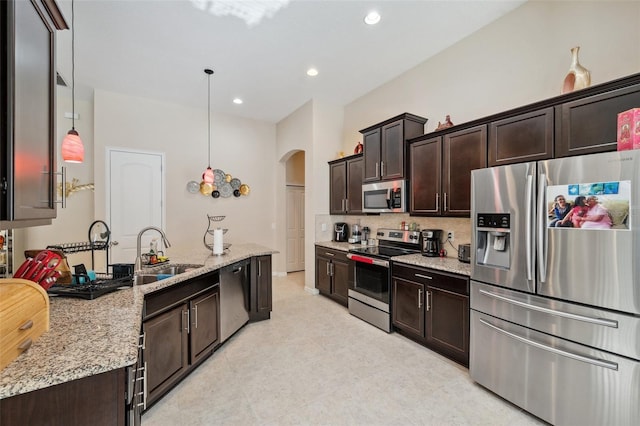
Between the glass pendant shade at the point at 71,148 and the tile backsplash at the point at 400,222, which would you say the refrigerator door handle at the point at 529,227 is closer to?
the tile backsplash at the point at 400,222

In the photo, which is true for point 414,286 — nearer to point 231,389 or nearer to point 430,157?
point 430,157

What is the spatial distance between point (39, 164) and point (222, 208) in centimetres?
432

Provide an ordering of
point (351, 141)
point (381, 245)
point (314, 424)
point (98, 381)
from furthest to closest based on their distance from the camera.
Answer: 1. point (351, 141)
2. point (381, 245)
3. point (314, 424)
4. point (98, 381)

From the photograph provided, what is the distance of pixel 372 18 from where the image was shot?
2824 millimetres

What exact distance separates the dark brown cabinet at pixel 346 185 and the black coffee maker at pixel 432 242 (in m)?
1.29

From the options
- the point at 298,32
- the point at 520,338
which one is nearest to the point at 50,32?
the point at 298,32

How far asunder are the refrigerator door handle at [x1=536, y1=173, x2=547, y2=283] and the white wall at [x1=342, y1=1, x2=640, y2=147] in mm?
1207

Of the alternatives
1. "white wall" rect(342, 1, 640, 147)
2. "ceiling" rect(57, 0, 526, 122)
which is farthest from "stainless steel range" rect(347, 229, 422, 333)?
"ceiling" rect(57, 0, 526, 122)

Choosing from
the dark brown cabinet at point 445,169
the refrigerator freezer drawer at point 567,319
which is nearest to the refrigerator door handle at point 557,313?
the refrigerator freezer drawer at point 567,319

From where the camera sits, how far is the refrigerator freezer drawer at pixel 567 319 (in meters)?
1.58

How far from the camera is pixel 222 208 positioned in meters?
5.59

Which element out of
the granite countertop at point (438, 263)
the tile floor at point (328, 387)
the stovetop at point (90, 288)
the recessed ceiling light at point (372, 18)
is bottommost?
the tile floor at point (328, 387)

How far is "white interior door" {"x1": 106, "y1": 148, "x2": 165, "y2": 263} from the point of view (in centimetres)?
461

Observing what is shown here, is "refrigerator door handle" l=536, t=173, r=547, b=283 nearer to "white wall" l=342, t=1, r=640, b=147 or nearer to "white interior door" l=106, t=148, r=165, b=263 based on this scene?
"white wall" l=342, t=1, r=640, b=147
